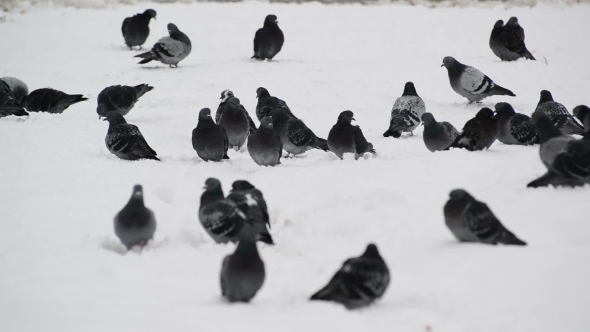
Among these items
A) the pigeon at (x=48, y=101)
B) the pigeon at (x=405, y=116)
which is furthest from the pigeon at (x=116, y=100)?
the pigeon at (x=405, y=116)

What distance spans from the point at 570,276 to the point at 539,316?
54cm

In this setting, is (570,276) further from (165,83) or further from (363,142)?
(165,83)

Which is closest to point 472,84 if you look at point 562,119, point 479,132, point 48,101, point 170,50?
point 562,119

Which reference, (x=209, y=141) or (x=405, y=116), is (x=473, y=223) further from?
(x=405, y=116)

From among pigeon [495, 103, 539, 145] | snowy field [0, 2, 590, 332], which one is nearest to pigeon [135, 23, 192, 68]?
snowy field [0, 2, 590, 332]

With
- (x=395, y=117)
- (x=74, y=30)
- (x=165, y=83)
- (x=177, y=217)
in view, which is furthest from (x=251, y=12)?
(x=177, y=217)

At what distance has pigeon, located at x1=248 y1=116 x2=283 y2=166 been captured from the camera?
9.36 metres

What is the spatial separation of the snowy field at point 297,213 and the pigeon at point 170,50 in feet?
0.96

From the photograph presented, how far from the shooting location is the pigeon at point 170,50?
16.1 metres

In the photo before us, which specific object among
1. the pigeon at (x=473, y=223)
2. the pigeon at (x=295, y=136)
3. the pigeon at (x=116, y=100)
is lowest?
the pigeon at (x=116, y=100)

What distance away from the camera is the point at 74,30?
2025 centimetres

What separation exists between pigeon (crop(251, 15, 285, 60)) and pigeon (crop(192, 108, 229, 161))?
Answer: 23.5 ft

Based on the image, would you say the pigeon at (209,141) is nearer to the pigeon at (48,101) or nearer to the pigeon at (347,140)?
the pigeon at (347,140)

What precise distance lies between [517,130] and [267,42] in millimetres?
8183
